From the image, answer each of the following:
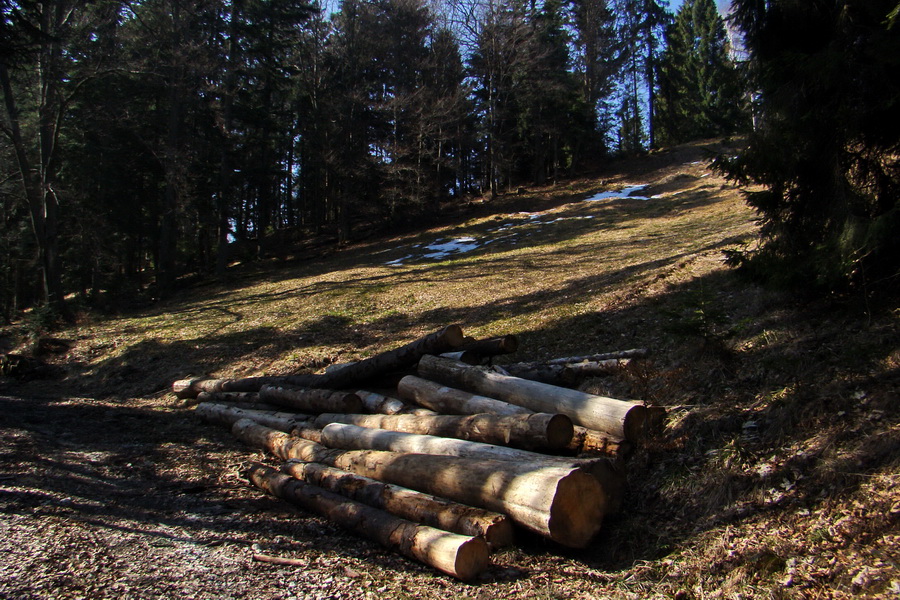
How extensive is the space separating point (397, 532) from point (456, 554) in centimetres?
68

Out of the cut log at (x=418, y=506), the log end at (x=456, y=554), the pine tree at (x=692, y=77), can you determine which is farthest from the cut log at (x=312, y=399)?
the pine tree at (x=692, y=77)

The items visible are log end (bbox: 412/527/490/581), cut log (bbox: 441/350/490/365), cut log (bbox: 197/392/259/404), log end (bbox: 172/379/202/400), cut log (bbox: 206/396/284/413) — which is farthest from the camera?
log end (bbox: 172/379/202/400)

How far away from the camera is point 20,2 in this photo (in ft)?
33.8

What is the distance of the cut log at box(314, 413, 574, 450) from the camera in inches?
183

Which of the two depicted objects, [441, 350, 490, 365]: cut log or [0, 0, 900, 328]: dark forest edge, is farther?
[441, 350, 490, 365]: cut log

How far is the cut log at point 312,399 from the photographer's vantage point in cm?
696

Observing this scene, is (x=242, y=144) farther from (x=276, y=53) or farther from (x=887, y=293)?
(x=887, y=293)

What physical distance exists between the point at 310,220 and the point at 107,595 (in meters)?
43.5

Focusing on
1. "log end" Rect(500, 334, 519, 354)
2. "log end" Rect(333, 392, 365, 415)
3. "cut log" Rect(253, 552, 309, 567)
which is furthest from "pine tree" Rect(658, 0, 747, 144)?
"cut log" Rect(253, 552, 309, 567)

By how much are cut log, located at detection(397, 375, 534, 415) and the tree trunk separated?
530 mm

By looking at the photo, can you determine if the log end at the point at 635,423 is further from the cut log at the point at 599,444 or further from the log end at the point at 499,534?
the log end at the point at 499,534

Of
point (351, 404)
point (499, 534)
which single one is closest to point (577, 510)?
point (499, 534)

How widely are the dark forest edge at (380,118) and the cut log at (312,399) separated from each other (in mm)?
5082

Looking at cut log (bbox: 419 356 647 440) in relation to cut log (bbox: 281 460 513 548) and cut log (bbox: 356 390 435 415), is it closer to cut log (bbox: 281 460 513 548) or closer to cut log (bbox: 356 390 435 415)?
cut log (bbox: 356 390 435 415)
